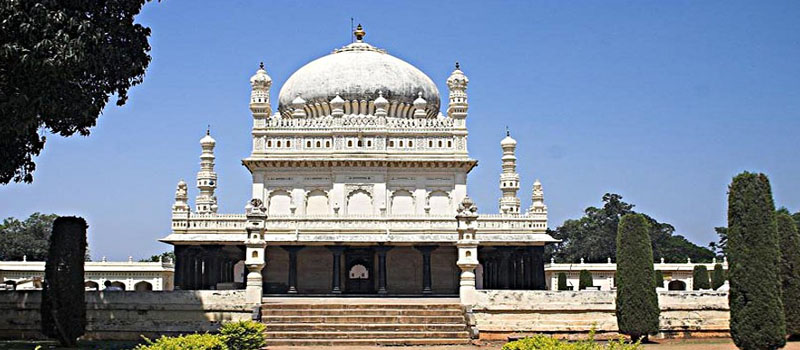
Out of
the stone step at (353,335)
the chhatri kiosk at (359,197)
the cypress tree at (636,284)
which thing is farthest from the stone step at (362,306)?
the chhatri kiosk at (359,197)

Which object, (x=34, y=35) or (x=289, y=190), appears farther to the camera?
(x=289, y=190)

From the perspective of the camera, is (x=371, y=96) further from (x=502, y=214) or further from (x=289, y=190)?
(x=502, y=214)

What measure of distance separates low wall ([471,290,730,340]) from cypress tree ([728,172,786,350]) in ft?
12.0

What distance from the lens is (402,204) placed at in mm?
36500

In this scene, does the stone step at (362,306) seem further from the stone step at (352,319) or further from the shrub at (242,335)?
Result: the shrub at (242,335)

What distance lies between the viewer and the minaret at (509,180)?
37.6m

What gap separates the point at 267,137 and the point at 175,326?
51.2 feet

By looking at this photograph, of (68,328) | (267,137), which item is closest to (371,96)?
(267,137)

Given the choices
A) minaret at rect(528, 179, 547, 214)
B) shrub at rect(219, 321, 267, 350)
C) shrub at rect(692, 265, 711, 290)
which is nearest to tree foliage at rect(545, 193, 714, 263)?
shrub at rect(692, 265, 711, 290)

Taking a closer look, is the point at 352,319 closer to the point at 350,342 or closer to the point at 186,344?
the point at 350,342

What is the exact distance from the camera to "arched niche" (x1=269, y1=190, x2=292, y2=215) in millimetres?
36281

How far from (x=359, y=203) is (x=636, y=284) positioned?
17.2 metres

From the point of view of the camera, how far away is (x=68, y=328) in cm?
1938

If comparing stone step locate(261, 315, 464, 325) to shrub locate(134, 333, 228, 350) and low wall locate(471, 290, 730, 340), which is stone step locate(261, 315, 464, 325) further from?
shrub locate(134, 333, 228, 350)
